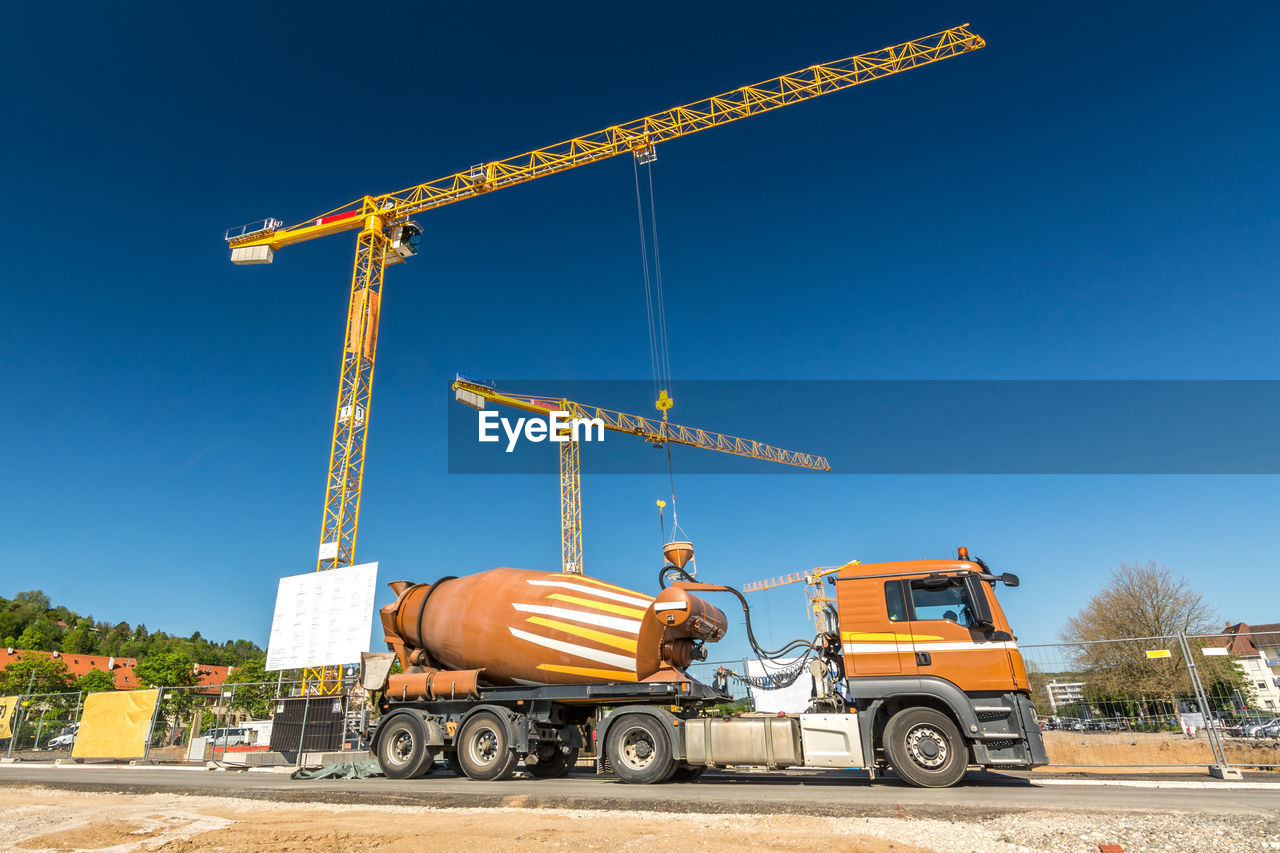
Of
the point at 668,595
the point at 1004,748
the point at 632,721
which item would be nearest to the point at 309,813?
the point at 632,721

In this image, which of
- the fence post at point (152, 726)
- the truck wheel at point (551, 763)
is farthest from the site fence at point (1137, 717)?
the fence post at point (152, 726)

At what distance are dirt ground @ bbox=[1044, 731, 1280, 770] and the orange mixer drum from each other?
6.95 m

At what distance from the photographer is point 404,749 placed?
42.0 ft

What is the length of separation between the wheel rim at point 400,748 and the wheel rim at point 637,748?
4387 mm

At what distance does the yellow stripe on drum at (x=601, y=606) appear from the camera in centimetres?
1165

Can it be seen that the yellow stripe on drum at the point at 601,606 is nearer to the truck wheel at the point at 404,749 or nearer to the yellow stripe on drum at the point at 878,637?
the yellow stripe on drum at the point at 878,637

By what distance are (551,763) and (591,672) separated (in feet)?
10.1

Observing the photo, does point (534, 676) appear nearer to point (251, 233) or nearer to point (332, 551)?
point (332, 551)

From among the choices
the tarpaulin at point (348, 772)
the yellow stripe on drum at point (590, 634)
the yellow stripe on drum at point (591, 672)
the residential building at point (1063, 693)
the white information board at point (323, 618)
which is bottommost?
the tarpaulin at point (348, 772)

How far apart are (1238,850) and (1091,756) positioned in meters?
8.78

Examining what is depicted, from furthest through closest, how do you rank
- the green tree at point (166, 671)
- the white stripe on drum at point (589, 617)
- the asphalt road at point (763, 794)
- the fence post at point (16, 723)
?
the green tree at point (166, 671) → the fence post at point (16, 723) → the white stripe on drum at point (589, 617) → the asphalt road at point (763, 794)

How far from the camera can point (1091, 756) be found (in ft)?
42.8

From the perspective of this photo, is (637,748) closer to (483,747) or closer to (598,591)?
(598,591)

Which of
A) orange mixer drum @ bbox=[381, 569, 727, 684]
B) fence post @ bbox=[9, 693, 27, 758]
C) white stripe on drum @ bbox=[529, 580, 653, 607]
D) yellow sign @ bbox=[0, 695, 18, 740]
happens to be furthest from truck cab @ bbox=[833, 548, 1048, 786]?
fence post @ bbox=[9, 693, 27, 758]
